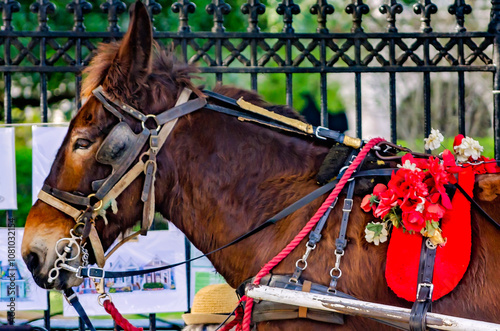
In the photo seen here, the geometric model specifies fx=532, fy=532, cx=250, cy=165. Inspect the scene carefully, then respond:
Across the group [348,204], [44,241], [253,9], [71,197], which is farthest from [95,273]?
[253,9]

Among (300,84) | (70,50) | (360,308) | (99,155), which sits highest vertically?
(70,50)

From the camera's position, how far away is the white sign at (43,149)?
3982mm

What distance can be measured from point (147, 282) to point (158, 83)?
2.03 m

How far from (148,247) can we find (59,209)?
164 centimetres

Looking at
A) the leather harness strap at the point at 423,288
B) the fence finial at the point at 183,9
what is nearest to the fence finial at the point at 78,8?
the fence finial at the point at 183,9

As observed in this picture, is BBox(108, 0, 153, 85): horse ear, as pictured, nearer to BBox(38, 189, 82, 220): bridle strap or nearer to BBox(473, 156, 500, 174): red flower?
BBox(38, 189, 82, 220): bridle strap

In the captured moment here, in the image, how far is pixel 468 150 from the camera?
2.57 m

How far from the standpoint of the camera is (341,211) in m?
2.37

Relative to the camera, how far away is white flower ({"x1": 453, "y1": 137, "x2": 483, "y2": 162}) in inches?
101

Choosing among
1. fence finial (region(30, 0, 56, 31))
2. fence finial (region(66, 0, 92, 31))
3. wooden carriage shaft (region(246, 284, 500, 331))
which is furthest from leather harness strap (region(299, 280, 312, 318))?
fence finial (region(30, 0, 56, 31))

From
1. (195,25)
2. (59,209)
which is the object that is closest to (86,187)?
(59,209)

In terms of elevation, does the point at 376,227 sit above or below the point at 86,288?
above

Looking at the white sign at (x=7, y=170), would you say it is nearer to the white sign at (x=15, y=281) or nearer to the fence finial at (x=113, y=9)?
the white sign at (x=15, y=281)

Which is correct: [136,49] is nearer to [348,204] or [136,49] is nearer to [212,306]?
[348,204]
